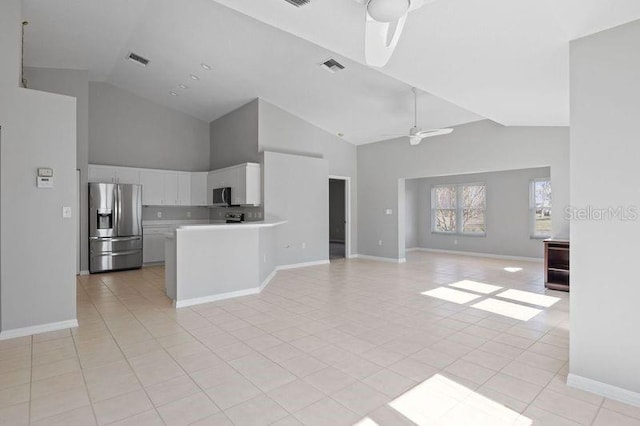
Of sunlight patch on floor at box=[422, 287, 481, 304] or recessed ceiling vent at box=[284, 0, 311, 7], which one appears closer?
recessed ceiling vent at box=[284, 0, 311, 7]

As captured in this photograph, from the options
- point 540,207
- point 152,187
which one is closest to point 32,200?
point 152,187

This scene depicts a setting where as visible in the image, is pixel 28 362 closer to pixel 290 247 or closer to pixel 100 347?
pixel 100 347

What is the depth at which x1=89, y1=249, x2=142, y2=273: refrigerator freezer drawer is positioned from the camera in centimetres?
679

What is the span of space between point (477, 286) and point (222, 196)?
17.3 feet

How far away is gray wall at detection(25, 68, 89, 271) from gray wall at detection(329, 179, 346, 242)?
792 cm

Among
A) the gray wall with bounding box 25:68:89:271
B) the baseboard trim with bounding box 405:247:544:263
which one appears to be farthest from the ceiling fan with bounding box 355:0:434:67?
the baseboard trim with bounding box 405:247:544:263

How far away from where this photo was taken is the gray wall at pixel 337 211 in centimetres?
1280

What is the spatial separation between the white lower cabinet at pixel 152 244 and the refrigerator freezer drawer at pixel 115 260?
0.33 metres

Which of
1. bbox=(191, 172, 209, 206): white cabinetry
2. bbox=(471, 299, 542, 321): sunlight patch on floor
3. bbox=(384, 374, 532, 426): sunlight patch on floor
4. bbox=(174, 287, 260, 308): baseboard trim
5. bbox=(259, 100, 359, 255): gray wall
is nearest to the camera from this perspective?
bbox=(384, 374, 532, 426): sunlight patch on floor

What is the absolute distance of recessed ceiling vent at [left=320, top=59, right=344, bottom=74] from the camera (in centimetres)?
537

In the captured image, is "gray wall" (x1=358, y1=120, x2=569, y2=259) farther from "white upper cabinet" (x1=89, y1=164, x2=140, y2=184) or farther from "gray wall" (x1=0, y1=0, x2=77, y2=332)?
"gray wall" (x1=0, y1=0, x2=77, y2=332)

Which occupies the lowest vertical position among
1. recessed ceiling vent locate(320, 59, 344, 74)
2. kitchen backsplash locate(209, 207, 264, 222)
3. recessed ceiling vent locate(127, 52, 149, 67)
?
kitchen backsplash locate(209, 207, 264, 222)

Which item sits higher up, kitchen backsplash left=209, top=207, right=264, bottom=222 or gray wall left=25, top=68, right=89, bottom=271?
gray wall left=25, top=68, right=89, bottom=271

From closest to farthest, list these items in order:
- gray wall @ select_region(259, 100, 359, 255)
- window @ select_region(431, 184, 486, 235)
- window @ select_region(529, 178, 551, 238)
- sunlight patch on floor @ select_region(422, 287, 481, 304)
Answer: sunlight patch on floor @ select_region(422, 287, 481, 304), gray wall @ select_region(259, 100, 359, 255), window @ select_region(529, 178, 551, 238), window @ select_region(431, 184, 486, 235)
